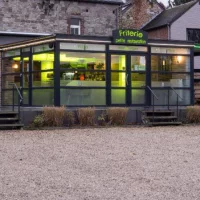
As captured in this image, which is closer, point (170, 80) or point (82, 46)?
point (82, 46)

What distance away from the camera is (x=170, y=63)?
2017cm

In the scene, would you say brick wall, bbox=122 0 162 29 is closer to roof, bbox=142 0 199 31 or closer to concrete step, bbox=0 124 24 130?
roof, bbox=142 0 199 31

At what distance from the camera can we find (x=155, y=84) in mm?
19797

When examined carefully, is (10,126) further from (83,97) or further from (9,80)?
(9,80)

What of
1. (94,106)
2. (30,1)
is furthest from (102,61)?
(30,1)

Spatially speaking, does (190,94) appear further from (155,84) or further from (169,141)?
(169,141)

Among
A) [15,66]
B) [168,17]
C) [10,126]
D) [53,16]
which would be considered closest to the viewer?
[10,126]

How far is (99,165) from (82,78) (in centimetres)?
906

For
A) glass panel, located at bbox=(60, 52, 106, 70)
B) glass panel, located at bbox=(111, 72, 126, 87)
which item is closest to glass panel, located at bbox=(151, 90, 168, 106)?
glass panel, located at bbox=(111, 72, 126, 87)

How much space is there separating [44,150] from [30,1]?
47.7ft

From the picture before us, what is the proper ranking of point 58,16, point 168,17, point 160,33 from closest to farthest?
point 58,16
point 160,33
point 168,17

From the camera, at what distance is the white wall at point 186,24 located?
3059 cm

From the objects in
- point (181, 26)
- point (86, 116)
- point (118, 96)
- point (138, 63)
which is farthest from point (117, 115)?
point (181, 26)

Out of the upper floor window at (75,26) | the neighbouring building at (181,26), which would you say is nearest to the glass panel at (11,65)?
the upper floor window at (75,26)
